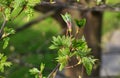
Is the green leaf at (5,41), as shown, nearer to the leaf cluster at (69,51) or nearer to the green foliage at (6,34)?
the green foliage at (6,34)

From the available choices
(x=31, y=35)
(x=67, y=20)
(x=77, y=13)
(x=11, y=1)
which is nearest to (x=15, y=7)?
(x=11, y=1)

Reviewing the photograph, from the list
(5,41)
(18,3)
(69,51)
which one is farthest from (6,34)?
(69,51)

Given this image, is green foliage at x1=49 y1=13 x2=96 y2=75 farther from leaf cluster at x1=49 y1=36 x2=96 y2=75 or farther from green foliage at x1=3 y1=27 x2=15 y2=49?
green foliage at x1=3 y1=27 x2=15 y2=49

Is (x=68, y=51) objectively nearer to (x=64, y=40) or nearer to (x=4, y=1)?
(x=64, y=40)

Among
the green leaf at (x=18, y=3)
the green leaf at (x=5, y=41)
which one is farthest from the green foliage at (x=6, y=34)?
the green leaf at (x=18, y=3)

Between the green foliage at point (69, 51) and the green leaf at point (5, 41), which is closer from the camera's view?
the green foliage at point (69, 51)

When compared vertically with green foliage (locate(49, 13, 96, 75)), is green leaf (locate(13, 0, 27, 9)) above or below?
above

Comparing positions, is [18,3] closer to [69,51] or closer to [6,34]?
[6,34]

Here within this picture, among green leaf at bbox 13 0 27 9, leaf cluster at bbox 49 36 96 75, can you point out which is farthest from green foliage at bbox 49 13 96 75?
green leaf at bbox 13 0 27 9

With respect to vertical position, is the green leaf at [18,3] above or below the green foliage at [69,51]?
above

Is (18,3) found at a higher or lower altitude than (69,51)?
higher

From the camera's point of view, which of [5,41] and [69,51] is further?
[5,41]
